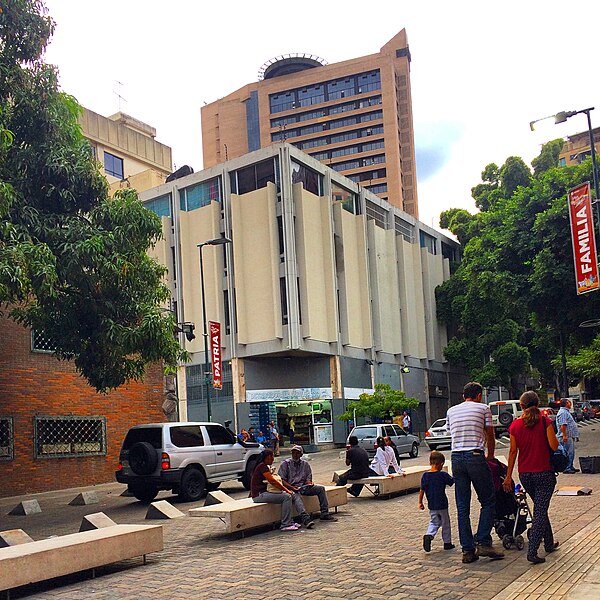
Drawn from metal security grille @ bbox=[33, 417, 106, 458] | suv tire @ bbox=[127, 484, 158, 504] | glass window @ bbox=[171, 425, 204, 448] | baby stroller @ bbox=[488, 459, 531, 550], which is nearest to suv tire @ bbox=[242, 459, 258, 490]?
glass window @ bbox=[171, 425, 204, 448]

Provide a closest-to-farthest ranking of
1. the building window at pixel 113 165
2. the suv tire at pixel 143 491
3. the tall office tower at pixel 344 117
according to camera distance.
Result: the suv tire at pixel 143 491 < the building window at pixel 113 165 < the tall office tower at pixel 344 117

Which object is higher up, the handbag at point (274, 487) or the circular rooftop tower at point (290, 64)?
the circular rooftop tower at point (290, 64)

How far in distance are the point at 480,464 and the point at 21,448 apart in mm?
16457

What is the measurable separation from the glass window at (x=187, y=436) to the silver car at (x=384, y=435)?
29.9 ft

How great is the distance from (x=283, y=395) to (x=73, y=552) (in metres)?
33.3

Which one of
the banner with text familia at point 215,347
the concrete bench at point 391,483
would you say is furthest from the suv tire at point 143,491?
the banner with text familia at point 215,347

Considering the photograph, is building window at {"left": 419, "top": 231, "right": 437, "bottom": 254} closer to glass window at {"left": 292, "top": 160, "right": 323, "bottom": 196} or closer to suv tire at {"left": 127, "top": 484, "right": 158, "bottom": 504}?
glass window at {"left": 292, "top": 160, "right": 323, "bottom": 196}

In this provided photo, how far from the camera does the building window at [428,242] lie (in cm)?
5811

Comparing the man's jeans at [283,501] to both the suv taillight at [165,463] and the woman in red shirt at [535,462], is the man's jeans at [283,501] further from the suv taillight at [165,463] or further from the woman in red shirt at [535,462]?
the suv taillight at [165,463]

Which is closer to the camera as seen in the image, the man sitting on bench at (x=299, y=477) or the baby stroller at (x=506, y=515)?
the baby stroller at (x=506, y=515)

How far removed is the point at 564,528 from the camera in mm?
10219

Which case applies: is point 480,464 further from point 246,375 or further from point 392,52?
point 392,52

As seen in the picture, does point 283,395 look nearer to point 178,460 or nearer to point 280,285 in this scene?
point 280,285

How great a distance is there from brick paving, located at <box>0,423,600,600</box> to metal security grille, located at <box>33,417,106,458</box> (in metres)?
9.44
